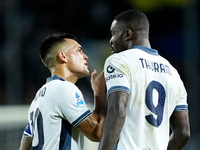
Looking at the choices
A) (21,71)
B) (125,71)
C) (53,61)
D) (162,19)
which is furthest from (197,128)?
(125,71)

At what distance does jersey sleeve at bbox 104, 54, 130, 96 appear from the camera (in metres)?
2.35

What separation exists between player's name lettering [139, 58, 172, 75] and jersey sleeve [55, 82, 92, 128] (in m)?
0.72

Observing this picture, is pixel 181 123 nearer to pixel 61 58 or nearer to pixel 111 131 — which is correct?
pixel 111 131

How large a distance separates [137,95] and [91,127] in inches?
25.1

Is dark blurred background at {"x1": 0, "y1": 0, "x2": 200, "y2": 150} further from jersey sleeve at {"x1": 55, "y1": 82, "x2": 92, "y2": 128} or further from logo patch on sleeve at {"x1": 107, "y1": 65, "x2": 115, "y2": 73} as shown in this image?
logo patch on sleeve at {"x1": 107, "y1": 65, "x2": 115, "y2": 73}

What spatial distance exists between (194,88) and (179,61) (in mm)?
1227

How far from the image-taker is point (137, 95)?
7.95ft

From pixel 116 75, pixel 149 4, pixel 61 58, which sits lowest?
pixel 116 75

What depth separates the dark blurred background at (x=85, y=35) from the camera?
6.93 meters

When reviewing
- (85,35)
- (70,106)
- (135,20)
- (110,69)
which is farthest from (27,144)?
(85,35)

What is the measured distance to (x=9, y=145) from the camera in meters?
6.24

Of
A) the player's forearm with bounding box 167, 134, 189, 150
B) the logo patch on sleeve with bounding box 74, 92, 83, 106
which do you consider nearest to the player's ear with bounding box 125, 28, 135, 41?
the logo patch on sleeve with bounding box 74, 92, 83, 106

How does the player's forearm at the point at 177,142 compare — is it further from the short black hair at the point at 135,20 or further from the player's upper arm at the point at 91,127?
the short black hair at the point at 135,20

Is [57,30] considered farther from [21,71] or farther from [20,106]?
[20,106]
